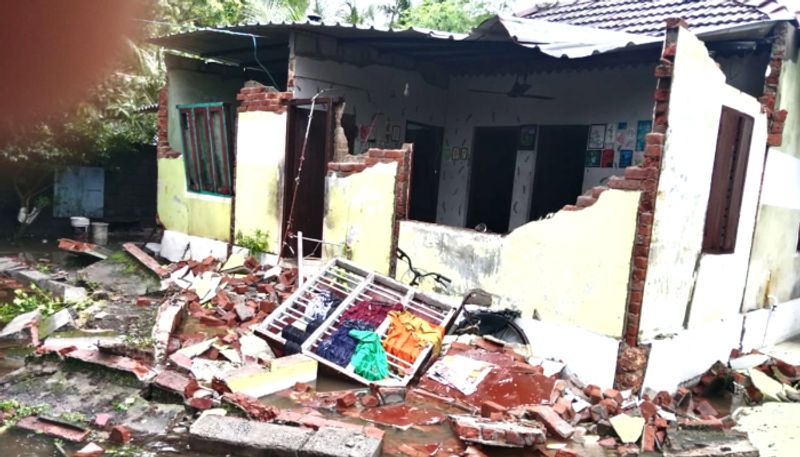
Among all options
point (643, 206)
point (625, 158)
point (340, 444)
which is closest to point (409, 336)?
point (340, 444)

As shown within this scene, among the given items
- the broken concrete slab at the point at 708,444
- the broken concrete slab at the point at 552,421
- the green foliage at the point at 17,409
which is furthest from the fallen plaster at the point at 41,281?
the broken concrete slab at the point at 708,444

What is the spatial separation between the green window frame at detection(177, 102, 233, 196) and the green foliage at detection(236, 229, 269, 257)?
1.04 meters

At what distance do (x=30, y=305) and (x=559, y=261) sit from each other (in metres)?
6.69

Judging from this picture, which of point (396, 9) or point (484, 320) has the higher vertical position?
point (396, 9)

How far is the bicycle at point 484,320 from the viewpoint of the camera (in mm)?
5926

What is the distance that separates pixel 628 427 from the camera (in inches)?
183

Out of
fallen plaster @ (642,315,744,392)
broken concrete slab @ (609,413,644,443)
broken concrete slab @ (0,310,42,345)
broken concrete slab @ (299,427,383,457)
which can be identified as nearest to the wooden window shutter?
fallen plaster @ (642,315,744,392)

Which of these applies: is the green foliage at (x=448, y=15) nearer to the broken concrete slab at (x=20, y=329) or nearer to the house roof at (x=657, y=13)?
the house roof at (x=657, y=13)

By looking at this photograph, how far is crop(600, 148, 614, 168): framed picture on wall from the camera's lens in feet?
28.8

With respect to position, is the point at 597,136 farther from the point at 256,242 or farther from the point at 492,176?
the point at 256,242

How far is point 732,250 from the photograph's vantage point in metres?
6.54

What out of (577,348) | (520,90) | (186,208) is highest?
(520,90)

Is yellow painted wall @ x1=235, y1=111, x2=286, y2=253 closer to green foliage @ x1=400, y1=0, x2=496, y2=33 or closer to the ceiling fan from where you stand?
the ceiling fan

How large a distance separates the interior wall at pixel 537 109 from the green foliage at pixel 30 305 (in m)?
6.59
